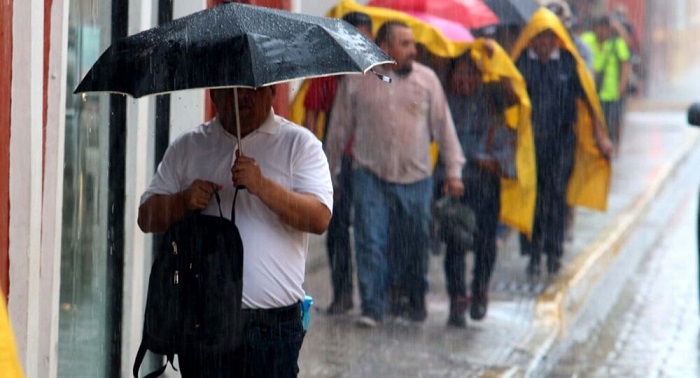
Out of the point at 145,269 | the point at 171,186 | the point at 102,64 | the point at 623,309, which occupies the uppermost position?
the point at 102,64

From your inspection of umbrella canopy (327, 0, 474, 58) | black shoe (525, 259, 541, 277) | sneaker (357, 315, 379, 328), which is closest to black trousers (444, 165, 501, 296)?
sneaker (357, 315, 379, 328)

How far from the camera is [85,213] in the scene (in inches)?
260

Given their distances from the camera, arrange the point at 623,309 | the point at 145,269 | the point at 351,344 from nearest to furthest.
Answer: the point at 145,269 → the point at 351,344 → the point at 623,309

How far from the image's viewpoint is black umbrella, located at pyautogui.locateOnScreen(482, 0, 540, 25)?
481 inches

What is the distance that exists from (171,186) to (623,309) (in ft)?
22.5

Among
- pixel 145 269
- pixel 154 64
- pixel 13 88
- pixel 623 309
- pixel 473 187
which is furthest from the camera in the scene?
pixel 623 309

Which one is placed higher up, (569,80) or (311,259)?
(569,80)

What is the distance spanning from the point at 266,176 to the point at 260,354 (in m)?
0.55

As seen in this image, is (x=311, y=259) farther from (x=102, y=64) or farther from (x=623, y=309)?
(x=102, y=64)

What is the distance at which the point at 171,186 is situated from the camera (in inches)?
197

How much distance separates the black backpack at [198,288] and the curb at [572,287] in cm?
372

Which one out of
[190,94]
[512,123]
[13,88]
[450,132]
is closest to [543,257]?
[512,123]

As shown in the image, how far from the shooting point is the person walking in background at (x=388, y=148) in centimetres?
932

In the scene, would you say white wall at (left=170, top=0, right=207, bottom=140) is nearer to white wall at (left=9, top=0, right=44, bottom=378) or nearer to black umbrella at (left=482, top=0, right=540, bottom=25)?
white wall at (left=9, top=0, right=44, bottom=378)
